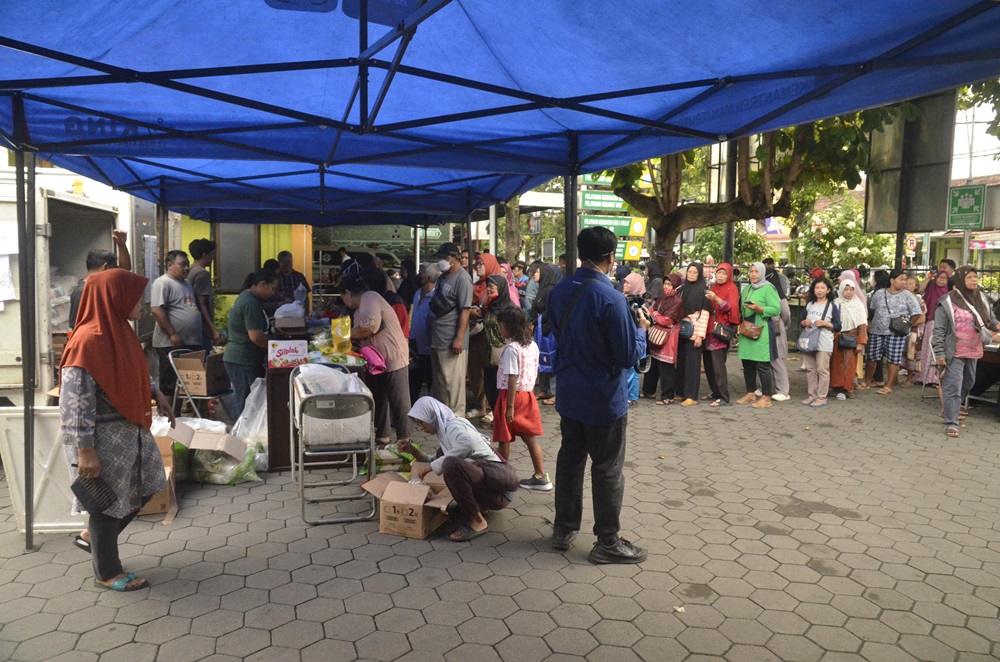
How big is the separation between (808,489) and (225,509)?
181 inches

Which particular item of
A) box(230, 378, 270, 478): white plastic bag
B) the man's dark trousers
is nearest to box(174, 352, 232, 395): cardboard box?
box(230, 378, 270, 478): white plastic bag

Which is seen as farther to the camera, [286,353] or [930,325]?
[930,325]

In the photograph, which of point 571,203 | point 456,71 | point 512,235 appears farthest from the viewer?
point 512,235

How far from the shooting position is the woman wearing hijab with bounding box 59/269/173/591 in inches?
143

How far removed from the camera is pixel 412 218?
1307 cm

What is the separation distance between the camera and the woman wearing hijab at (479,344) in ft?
25.7

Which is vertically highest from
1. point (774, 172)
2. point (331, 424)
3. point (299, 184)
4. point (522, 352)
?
point (774, 172)

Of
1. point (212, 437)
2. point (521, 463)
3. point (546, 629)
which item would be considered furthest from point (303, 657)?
point (521, 463)

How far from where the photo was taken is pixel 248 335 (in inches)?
260

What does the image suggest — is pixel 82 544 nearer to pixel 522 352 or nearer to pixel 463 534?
pixel 463 534

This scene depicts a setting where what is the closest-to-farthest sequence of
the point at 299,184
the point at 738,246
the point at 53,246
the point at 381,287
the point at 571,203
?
the point at 571,203, the point at 381,287, the point at 53,246, the point at 299,184, the point at 738,246

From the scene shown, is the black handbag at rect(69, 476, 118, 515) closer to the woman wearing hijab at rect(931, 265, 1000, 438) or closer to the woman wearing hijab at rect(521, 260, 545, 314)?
the woman wearing hijab at rect(521, 260, 545, 314)

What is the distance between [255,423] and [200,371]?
1076 millimetres

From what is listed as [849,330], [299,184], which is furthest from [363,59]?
[849,330]
